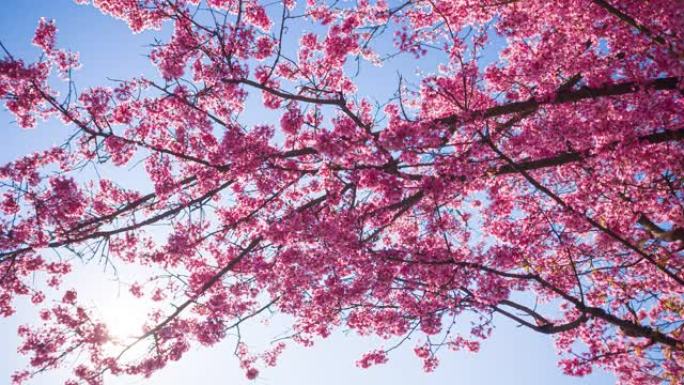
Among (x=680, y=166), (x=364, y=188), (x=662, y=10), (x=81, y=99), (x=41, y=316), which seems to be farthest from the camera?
(x=41, y=316)

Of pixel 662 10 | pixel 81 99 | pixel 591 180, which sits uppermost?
pixel 81 99

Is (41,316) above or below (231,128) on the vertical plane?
below

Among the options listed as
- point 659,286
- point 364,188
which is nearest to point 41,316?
point 364,188

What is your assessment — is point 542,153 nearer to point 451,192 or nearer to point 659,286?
point 451,192

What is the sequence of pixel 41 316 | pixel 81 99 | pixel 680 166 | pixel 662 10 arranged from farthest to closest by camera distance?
pixel 41 316 → pixel 81 99 → pixel 680 166 → pixel 662 10

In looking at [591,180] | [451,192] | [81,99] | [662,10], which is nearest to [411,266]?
[451,192]

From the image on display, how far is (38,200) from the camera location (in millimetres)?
8852

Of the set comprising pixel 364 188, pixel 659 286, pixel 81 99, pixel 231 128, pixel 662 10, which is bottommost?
pixel 659 286

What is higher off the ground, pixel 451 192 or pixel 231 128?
pixel 231 128

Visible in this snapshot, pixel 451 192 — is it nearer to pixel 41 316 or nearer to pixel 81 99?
pixel 81 99

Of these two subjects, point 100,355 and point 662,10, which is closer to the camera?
point 662,10

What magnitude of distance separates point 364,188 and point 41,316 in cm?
813

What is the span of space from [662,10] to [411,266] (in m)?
6.10

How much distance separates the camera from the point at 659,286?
10.4m
